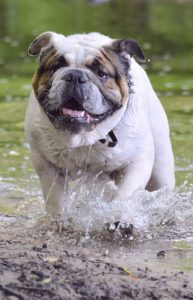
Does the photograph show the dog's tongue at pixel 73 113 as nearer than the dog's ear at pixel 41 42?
Yes

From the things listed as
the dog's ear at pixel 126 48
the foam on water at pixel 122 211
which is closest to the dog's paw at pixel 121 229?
the foam on water at pixel 122 211

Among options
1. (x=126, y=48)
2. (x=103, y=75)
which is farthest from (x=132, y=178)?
(x=126, y=48)

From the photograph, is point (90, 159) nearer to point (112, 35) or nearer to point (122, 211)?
point (122, 211)

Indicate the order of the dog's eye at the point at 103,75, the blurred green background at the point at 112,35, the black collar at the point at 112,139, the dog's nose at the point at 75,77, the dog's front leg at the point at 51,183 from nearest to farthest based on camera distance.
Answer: the dog's nose at the point at 75,77 → the dog's eye at the point at 103,75 → the black collar at the point at 112,139 → the dog's front leg at the point at 51,183 → the blurred green background at the point at 112,35

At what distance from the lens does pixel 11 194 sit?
8.05 m

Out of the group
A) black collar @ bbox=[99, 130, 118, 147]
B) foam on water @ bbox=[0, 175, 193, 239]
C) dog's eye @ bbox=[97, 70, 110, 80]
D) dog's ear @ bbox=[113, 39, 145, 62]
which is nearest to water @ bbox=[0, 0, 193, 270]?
foam on water @ bbox=[0, 175, 193, 239]

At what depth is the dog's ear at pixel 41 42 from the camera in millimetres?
6191

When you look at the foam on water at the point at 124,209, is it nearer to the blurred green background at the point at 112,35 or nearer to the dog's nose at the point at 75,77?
the dog's nose at the point at 75,77

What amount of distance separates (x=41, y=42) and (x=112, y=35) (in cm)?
1450

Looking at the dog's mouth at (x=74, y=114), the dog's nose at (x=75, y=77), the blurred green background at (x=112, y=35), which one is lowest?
the blurred green background at (x=112, y=35)

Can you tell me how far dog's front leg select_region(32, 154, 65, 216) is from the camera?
21.1ft

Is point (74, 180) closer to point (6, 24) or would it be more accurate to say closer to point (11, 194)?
point (11, 194)

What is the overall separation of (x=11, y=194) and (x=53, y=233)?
5.87ft

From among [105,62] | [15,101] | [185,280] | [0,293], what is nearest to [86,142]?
[105,62]
